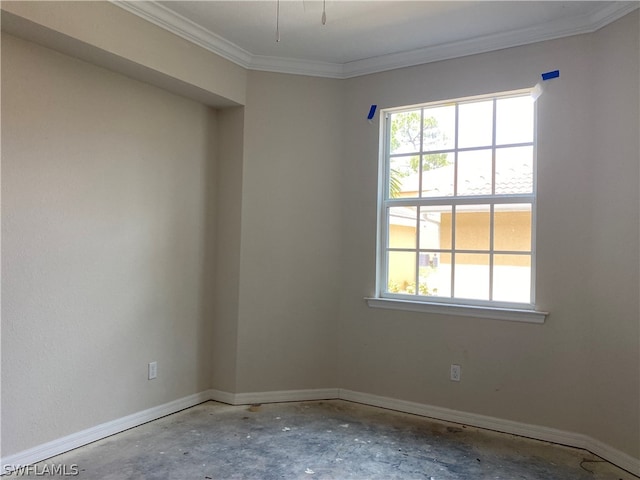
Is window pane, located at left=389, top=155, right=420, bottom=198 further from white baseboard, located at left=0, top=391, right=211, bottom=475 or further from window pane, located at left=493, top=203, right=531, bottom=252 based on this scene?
white baseboard, located at left=0, top=391, right=211, bottom=475

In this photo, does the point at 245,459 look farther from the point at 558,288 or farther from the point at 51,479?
the point at 558,288

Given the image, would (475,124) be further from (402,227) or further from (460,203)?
(402,227)

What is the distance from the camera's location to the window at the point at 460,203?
3.03 metres

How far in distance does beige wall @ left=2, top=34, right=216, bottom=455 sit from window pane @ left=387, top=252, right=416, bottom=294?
142 centimetres

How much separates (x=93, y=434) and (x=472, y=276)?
2.65 meters

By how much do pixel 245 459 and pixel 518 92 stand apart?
289 cm

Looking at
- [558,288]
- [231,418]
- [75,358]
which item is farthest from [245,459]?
[558,288]

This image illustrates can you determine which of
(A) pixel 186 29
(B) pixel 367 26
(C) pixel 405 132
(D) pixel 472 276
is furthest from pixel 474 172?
(A) pixel 186 29

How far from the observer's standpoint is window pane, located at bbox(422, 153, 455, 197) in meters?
3.28

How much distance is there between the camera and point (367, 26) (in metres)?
2.95

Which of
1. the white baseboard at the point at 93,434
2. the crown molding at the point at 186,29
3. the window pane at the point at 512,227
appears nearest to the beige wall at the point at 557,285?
the window pane at the point at 512,227

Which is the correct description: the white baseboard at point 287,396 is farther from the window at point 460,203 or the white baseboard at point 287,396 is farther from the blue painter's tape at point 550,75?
the blue painter's tape at point 550,75

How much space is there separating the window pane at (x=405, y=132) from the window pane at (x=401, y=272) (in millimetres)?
811

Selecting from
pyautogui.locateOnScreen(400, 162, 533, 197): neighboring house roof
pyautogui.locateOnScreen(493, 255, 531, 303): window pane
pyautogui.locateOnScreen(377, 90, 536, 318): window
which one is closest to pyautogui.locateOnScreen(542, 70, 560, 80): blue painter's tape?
pyautogui.locateOnScreen(377, 90, 536, 318): window
